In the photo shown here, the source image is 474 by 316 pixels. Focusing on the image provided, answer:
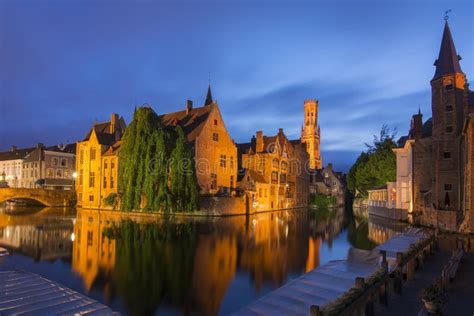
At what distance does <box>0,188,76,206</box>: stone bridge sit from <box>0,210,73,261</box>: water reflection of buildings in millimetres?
25899

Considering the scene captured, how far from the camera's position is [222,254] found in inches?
779

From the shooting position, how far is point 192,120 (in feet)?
170

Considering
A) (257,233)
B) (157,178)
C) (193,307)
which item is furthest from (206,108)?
(193,307)

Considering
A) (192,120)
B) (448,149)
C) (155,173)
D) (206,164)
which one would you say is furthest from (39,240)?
(448,149)

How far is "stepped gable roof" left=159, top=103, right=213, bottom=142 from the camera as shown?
48.8 metres

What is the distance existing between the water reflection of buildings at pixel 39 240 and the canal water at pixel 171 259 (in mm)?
48

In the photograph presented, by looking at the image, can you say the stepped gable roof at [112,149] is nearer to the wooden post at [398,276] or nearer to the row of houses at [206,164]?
the row of houses at [206,164]

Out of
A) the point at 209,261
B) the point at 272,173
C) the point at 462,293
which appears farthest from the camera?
the point at 272,173

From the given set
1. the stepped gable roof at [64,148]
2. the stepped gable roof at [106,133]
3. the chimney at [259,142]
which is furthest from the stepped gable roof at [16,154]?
the chimney at [259,142]

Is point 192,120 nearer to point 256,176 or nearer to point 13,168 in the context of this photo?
point 256,176

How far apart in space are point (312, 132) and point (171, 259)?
104 m

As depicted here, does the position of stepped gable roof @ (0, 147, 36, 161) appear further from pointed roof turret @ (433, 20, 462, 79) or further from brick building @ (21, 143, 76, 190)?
pointed roof turret @ (433, 20, 462, 79)

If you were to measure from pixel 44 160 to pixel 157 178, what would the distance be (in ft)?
140

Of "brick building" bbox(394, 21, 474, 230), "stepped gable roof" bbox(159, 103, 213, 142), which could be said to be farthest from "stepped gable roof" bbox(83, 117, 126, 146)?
"brick building" bbox(394, 21, 474, 230)
